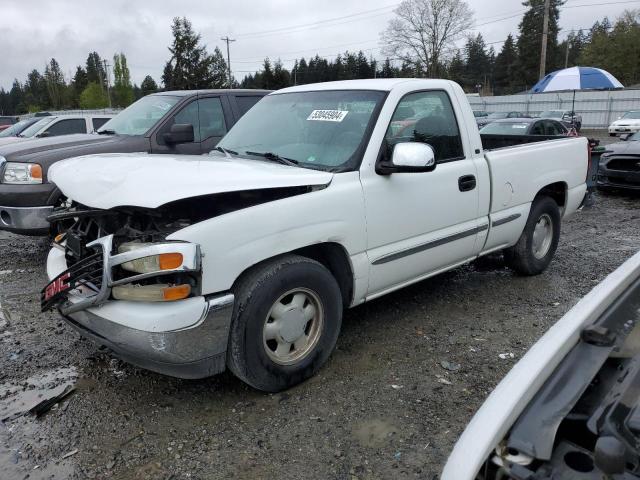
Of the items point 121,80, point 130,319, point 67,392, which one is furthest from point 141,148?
point 121,80

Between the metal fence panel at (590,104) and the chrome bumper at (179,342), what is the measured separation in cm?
3108

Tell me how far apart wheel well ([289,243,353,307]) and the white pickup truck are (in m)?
0.01

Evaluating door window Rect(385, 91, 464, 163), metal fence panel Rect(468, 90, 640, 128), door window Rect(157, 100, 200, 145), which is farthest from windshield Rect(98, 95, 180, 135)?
metal fence panel Rect(468, 90, 640, 128)

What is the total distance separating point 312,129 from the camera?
3.80m

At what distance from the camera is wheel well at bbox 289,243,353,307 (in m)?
3.39

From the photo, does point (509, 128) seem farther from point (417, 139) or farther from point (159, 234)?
point (159, 234)

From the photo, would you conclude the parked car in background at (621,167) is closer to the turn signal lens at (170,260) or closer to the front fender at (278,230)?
the front fender at (278,230)

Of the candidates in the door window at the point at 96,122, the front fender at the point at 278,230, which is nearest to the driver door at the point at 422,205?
the front fender at the point at 278,230

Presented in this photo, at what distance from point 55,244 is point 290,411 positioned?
198 cm

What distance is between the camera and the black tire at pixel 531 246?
5066 mm

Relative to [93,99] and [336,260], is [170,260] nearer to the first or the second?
[336,260]

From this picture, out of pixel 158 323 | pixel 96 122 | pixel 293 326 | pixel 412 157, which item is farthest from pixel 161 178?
pixel 96 122

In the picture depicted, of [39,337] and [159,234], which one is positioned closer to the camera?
[159,234]

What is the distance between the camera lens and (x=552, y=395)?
160 centimetres
